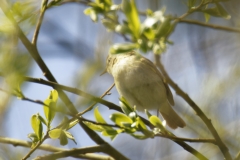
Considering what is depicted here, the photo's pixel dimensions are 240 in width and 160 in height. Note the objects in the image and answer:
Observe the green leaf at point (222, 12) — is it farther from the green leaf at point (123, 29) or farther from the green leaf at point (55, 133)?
the green leaf at point (55, 133)

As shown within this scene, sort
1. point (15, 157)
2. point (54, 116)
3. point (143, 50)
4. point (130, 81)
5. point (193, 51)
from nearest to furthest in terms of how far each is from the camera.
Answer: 1. point (143, 50)
2. point (193, 51)
3. point (54, 116)
4. point (15, 157)
5. point (130, 81)

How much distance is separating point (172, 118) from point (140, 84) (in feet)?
1.87

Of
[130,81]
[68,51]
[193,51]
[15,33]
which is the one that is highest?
[15,33]

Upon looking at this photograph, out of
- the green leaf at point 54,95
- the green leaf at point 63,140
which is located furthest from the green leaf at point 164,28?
the green leaf at point 63,140

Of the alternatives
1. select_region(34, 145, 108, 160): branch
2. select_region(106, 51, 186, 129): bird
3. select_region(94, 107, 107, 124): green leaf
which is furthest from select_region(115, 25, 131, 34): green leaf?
select_region(106, 51, 186, 129): bird

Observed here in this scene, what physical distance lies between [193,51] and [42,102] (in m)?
0.95

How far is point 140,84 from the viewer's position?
458 cm

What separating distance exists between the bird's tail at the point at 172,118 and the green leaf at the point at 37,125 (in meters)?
2.06

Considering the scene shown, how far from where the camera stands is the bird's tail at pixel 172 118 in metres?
4.49

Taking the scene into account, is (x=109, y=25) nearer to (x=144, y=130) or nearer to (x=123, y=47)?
(x=123, y=47)

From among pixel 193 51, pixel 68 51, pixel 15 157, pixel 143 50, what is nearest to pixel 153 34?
pixel 143 50

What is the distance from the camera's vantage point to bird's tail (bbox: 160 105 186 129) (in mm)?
4486

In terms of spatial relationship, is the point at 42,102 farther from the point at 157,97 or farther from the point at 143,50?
the point at 157,97

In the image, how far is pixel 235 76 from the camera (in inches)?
92.3
